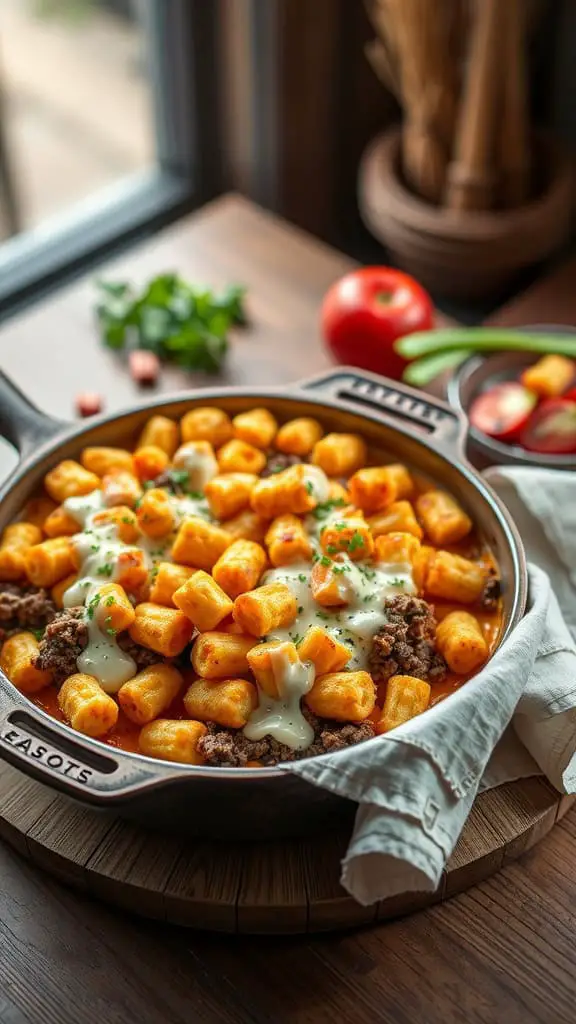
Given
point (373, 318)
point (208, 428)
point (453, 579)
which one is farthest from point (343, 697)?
point (373, 318)

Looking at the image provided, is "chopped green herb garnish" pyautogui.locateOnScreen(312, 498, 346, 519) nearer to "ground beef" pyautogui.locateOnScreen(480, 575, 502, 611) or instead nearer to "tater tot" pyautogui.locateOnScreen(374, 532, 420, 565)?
"tater tot" pyautogui.locateOnScreen(374, 532, 420, 565)

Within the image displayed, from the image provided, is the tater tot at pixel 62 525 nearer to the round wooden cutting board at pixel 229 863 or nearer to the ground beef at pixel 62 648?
the ground beef at pixel 62 648

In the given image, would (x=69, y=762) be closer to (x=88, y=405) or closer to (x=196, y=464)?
(x=196, y=464)

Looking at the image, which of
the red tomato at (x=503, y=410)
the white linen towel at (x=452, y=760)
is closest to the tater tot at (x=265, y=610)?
the white linen towel at (x=452, y=760)

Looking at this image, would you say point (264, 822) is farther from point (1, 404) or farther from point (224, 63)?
point (224, 63)

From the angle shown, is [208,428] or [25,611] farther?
[208,428]

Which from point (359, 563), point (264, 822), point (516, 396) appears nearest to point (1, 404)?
point (359, 563)
